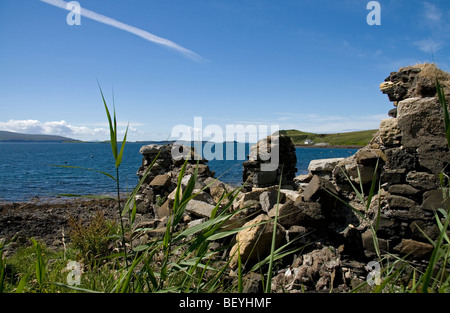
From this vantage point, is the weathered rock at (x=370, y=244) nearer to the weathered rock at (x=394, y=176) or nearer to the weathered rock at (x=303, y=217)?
the weathered rock at (x=303, y=217)

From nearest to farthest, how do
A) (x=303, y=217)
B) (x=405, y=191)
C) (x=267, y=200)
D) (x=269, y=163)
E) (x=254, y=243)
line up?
1. (x=254, y=243)
2. (x=405, y=191)
3. (x=303, y=217)
4. (x=267, y=200)
5. (x=269, y=163)

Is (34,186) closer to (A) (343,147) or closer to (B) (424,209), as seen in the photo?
(B) (424,209)

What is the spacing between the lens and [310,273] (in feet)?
15.4

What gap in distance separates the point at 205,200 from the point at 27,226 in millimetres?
9627

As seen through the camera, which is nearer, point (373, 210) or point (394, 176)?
point (394, 176)

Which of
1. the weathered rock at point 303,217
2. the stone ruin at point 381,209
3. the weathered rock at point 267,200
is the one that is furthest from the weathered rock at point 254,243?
the weathered rock at point 267,200

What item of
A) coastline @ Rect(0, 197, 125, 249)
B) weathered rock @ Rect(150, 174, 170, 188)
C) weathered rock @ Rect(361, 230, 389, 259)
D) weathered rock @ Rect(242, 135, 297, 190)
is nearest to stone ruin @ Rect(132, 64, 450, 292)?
weathered rock @ Rect(361, 230, 389, 259)

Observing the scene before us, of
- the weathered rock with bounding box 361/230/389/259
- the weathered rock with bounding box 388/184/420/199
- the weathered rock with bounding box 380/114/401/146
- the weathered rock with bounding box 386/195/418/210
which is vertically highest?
the weathered rock with bounding box 380/114/401/146

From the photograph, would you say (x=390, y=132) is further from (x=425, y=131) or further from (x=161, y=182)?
(x=161, y=182)

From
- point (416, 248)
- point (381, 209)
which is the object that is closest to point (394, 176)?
point (381, 209)

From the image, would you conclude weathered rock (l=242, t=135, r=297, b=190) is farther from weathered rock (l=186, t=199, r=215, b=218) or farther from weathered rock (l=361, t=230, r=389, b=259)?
weathered rock (l=361, t=230, r=389, b=259)

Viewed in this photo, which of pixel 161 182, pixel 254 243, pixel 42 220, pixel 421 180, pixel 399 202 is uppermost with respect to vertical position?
pixel 421 180

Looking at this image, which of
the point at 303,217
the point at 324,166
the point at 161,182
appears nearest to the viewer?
the point at 303,217

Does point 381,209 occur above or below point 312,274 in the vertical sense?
above
